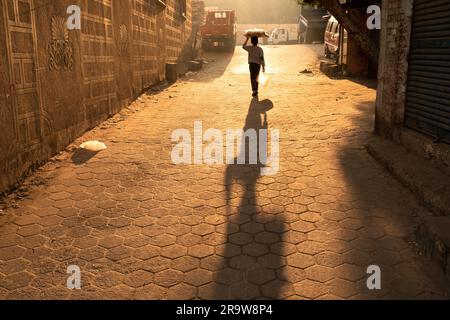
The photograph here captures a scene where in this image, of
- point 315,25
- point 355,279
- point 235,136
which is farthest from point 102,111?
point 315,25

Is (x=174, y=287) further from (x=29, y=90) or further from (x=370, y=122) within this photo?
(x=370, y=122)

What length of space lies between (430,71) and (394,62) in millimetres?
916

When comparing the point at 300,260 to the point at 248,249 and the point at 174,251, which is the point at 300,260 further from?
the point at 174,251

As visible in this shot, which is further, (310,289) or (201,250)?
(201,250)

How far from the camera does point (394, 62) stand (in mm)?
6613

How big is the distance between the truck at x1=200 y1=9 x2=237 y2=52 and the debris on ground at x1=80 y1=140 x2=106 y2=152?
64.5 feet

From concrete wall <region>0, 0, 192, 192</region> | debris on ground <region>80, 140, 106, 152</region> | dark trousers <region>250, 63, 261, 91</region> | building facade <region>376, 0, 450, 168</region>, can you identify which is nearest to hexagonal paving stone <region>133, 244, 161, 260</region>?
concrete wall <region>0, 0, 192, 192</region>

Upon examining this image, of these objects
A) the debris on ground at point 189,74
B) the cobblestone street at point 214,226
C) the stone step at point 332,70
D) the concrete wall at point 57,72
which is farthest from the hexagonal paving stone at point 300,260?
the debris on ground at point 189,74

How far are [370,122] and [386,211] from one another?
13.7 ft

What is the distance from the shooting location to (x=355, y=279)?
3.46 metres

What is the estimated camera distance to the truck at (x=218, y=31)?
82.8ft

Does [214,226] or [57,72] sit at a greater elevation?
[57,72]

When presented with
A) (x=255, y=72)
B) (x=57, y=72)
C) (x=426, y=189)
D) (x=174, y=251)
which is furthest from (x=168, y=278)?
(x=255, y=72)

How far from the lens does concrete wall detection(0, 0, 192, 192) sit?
510 centimetres
